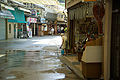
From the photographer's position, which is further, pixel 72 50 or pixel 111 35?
pixel 72 50

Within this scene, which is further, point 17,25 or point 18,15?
point 17,25

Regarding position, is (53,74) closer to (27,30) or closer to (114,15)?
(114,15)

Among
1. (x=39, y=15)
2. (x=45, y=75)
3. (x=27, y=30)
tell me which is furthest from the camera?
(x=39, y=15)

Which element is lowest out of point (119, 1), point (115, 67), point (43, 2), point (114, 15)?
point (115, 67)

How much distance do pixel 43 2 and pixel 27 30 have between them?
58.6 feet

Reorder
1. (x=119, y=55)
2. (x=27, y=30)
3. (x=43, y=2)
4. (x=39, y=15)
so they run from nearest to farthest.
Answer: (x=119, y=55)
(x=43, y=2)
(x=27, y=30)
(x=39, y=15)

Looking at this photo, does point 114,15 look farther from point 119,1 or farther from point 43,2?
point 43,2

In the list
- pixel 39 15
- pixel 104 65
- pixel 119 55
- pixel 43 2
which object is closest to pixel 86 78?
pixel 104 65

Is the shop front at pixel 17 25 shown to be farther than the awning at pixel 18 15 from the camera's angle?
Yes

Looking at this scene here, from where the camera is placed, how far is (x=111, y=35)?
7504mm

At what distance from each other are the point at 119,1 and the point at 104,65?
2252mm

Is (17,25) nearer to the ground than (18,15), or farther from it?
nearer to the ground

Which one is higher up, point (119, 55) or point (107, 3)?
point (107, 3)

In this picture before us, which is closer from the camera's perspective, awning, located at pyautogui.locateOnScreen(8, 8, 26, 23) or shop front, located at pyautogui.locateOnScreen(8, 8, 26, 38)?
awning, located at pyautogui.locateOnScreen(8, 8, 26, 23)
